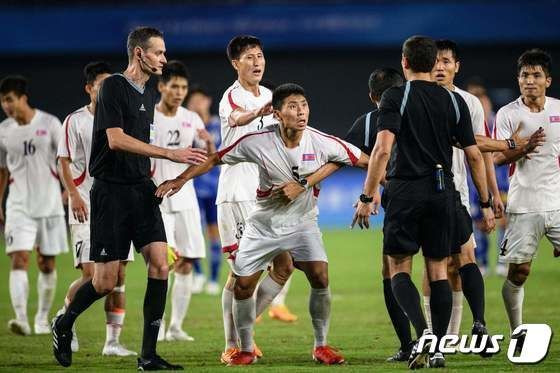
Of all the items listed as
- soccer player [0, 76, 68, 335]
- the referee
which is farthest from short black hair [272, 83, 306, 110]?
soccer player [0, 76, 68, 335]

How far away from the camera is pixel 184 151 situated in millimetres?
8266

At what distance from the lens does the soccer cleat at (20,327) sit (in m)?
11.7

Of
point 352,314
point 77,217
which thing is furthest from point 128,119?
point 352,314

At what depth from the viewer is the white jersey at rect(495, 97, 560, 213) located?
948 cm

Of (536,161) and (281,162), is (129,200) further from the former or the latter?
(536,161)

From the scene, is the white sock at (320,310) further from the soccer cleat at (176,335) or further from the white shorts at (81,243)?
the soccer cleat at (176,335)

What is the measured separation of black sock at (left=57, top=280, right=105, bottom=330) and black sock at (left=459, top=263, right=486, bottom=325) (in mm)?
2858

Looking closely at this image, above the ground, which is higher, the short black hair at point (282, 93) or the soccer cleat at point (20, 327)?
the short black hair at point (282, 93)

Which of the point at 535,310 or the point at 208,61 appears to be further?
the point at 208,61

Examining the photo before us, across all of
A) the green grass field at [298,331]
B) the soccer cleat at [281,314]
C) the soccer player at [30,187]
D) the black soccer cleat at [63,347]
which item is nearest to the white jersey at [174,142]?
the green grass field at [298,331]

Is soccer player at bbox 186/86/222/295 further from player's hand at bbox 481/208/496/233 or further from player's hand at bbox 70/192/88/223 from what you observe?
player's hand at bbox 481/208/496/233

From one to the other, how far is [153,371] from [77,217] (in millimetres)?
2247

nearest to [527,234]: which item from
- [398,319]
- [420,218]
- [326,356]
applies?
[398,319]

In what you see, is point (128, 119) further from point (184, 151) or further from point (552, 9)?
point (552, 9)
